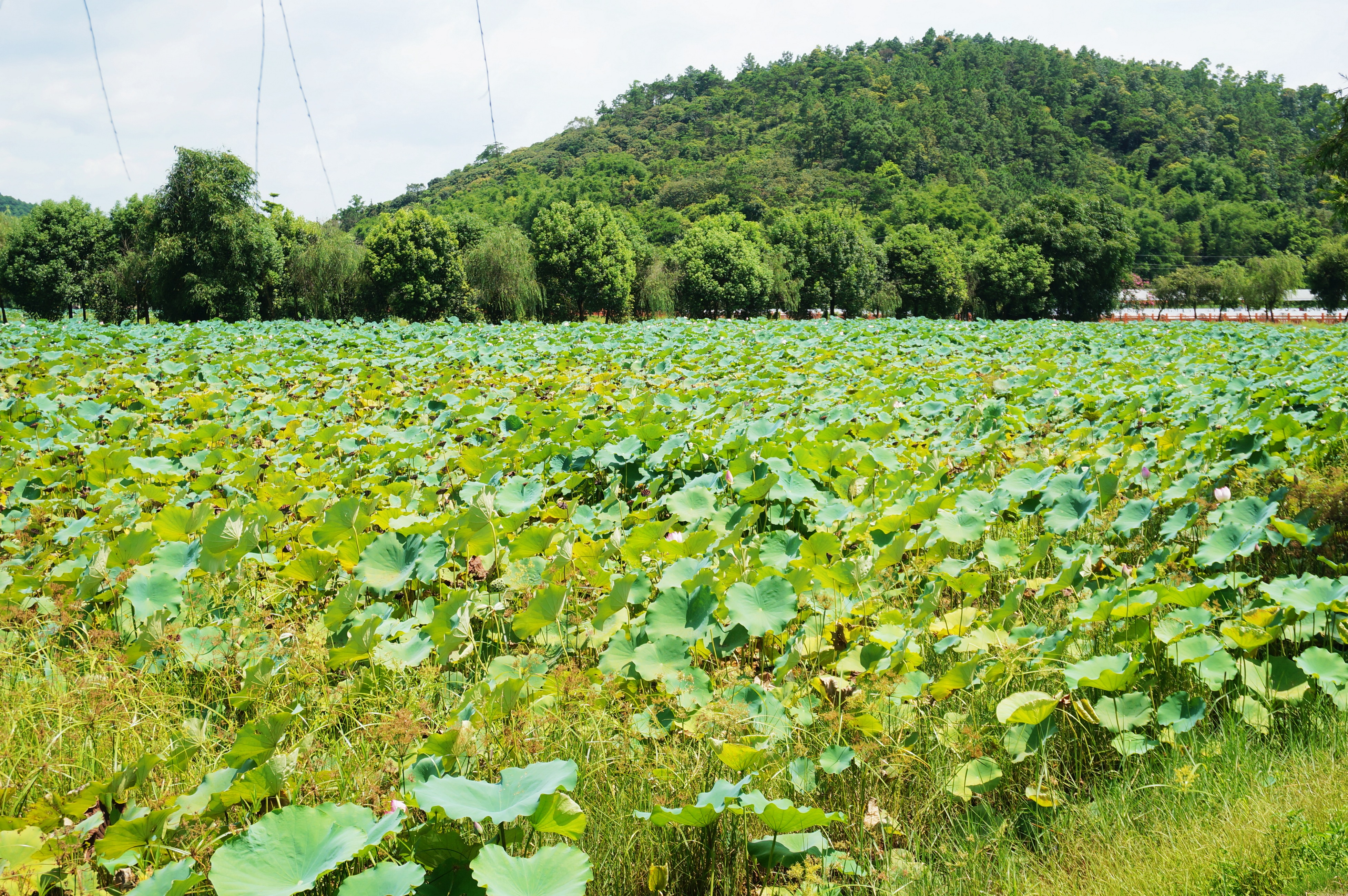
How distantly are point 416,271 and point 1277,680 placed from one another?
4456cm

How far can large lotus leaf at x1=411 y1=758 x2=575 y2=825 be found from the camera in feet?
5.06

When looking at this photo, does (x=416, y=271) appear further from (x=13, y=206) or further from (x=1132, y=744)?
(x=13, y=206)

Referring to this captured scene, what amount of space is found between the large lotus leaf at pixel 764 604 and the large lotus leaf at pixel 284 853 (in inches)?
56.3

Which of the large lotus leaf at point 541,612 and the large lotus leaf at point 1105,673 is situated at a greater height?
the large lotus leaf at point 541,612

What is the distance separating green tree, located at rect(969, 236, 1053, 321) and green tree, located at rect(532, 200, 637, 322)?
95.3 feet

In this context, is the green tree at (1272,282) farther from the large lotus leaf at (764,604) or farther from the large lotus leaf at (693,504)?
the large lotus leaf at (764,604)

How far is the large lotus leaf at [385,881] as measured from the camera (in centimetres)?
152

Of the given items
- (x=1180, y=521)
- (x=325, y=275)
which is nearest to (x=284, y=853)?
(x=1180, y=521)

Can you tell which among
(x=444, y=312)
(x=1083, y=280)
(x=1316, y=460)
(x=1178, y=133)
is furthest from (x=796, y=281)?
(x=1178, y=133)

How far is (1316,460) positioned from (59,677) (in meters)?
8.16

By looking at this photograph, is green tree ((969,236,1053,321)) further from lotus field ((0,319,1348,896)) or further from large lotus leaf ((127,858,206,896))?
large lotus leaf ((127,858,206,896))

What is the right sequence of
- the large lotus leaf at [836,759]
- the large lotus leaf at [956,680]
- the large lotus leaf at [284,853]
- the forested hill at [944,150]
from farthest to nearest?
the forested hill at [944,150] → the large lotus leaf at [956,680] → the large lotus leaf at [836,759] → the large lotus leaf at [284,853]

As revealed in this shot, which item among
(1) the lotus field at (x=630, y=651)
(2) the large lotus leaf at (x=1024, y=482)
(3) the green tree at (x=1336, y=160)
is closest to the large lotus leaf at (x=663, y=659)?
(1) the lotus field at (x=630, y=651)

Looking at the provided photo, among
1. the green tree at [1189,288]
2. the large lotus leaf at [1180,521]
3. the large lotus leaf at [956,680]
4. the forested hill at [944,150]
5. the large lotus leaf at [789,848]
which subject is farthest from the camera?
the forested hill at [944,150]
